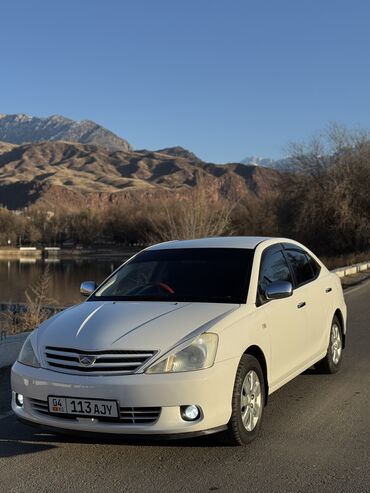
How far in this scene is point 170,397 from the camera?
422cm

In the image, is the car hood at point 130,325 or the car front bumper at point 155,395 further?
the car hood at point 130,325

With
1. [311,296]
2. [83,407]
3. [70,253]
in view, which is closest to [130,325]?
[83,407]

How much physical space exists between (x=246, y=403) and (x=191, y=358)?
691 millimetres

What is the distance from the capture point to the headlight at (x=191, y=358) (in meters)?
4.29

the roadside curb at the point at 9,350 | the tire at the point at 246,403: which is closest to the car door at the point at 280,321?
the tire at the point at 246,403

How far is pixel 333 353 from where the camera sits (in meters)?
7.12

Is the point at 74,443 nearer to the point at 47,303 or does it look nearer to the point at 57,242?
the point at 47,303

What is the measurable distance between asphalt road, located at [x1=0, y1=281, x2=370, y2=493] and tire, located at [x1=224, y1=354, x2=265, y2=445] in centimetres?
11

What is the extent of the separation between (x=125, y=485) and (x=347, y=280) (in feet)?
63.4

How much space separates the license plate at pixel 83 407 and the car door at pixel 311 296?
8.37ft

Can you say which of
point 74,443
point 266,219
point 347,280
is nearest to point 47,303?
point 347,280

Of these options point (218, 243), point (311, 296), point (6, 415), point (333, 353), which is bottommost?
point (6, 415)

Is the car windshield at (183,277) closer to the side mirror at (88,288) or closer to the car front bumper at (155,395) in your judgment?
the side mirror at (88,288)

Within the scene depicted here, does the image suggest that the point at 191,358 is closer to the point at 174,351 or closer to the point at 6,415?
the point at 174,351
